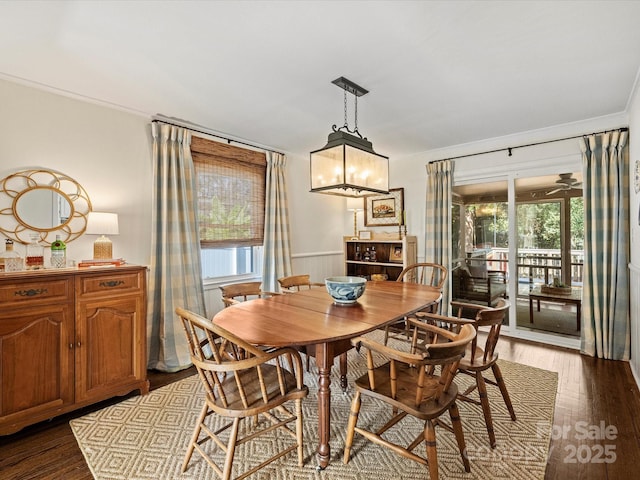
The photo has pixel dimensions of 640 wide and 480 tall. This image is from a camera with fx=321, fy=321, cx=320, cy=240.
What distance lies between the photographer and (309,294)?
272cm

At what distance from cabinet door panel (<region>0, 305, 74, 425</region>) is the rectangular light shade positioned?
207cm

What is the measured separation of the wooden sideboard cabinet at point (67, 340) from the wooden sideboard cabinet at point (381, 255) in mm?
3056

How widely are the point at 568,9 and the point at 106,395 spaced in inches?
152

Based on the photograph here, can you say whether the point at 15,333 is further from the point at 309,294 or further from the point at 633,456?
the point at 633,456

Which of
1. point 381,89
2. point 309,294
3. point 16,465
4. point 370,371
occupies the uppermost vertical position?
point 381,89

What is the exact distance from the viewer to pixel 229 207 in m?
3.83

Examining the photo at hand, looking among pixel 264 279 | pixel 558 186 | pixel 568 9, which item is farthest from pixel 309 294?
pixel 558 186

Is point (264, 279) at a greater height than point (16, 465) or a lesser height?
greater

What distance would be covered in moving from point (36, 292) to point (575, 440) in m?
3.57

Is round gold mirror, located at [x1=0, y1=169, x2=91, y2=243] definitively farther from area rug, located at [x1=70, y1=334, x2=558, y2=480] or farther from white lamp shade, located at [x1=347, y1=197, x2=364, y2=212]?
white lamp shade, located at [x1=347, y1=197, x2=364, y2=212]

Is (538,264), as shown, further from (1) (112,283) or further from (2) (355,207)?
(1) (112,283)

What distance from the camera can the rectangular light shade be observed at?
7.87 feet

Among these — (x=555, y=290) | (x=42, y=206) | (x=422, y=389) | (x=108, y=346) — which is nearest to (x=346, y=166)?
(x=422, y=389)

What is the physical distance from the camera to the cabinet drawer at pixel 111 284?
2.32m
